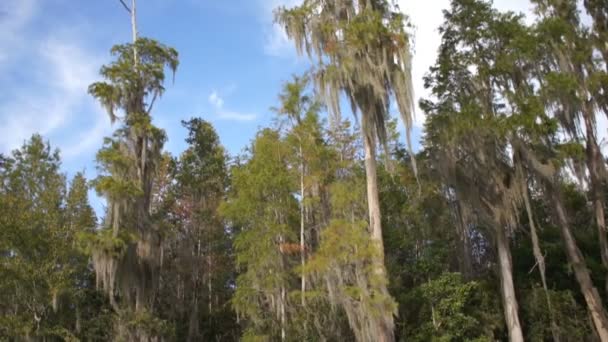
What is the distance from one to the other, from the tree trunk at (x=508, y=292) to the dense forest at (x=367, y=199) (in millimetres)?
55

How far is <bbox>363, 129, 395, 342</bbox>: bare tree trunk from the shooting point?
10703mm

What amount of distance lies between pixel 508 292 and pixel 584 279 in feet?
7.58

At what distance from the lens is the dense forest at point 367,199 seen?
12.4m

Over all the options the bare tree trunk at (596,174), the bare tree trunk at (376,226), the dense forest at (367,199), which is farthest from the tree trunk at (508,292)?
the bare tree trunk at (376,226)

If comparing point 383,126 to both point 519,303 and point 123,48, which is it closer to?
point 519,303

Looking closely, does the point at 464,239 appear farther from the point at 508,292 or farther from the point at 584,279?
the point at 584,279

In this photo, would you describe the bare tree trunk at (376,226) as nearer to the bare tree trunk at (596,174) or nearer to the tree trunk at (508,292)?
the tree trunk at (508,292)

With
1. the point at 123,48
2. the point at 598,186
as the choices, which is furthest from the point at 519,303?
the point at 123,48

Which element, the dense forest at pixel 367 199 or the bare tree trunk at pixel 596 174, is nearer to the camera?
the dense forest at pixel 367 199

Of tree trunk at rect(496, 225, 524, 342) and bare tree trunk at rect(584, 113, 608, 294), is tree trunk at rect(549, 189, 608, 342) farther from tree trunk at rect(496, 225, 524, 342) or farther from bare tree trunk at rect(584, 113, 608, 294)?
tree trunk at rect(496, 225, 524, 342)

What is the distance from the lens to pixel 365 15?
12.3m

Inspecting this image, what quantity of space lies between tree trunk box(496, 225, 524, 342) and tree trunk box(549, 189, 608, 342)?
1789mm

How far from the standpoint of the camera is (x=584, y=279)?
14719mm

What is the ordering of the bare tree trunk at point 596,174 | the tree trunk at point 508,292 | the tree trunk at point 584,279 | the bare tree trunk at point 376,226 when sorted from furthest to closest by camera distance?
the bare tree trunk at point 596,174
the tree trunk at point 584,279
the tree trunk at point 508,292
the bare tree trunk at point 376,226
